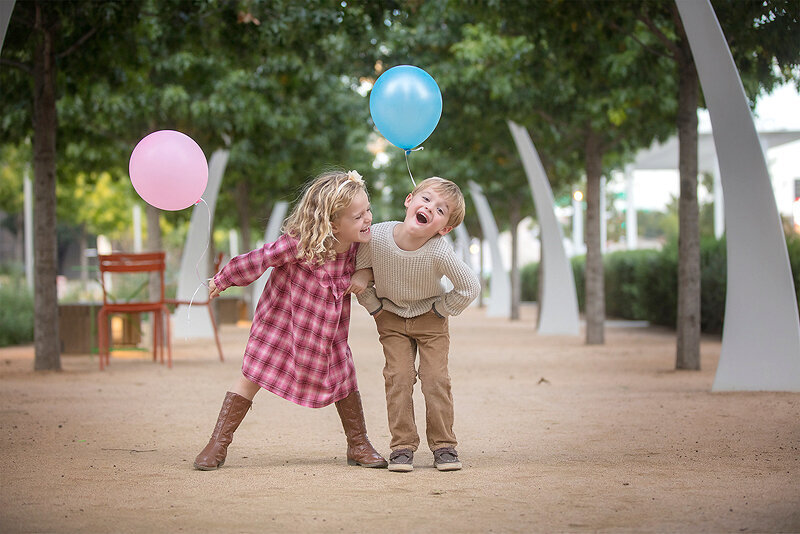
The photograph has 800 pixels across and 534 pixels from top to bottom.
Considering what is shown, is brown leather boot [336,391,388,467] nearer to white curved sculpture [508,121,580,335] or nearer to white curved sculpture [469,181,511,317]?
white curved sculpture [508,121,580,335]

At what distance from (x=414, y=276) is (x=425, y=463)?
1016 millimetres

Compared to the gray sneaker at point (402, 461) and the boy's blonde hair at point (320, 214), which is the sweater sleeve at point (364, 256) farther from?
the gray sneaker at point (402, 461)

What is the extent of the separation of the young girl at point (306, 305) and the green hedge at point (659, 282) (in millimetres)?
10643

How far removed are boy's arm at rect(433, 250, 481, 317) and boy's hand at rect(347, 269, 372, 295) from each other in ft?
1.27

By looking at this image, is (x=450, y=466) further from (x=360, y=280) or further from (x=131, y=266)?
(x=131, y=266)

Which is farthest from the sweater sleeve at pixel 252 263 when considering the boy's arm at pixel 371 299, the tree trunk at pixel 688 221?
the tree trunk at pixel 688 221

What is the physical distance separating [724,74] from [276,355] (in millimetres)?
4485

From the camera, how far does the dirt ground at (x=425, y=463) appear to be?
12.6 ft

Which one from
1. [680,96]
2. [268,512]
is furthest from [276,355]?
[680,96]

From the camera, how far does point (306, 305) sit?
16.4 ft

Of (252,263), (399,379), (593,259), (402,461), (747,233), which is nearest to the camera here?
(252,263)

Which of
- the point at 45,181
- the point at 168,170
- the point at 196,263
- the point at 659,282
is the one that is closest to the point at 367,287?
the point at 168,170

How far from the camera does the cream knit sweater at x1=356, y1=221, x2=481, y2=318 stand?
198 inches

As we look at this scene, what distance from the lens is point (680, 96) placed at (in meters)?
10.2
